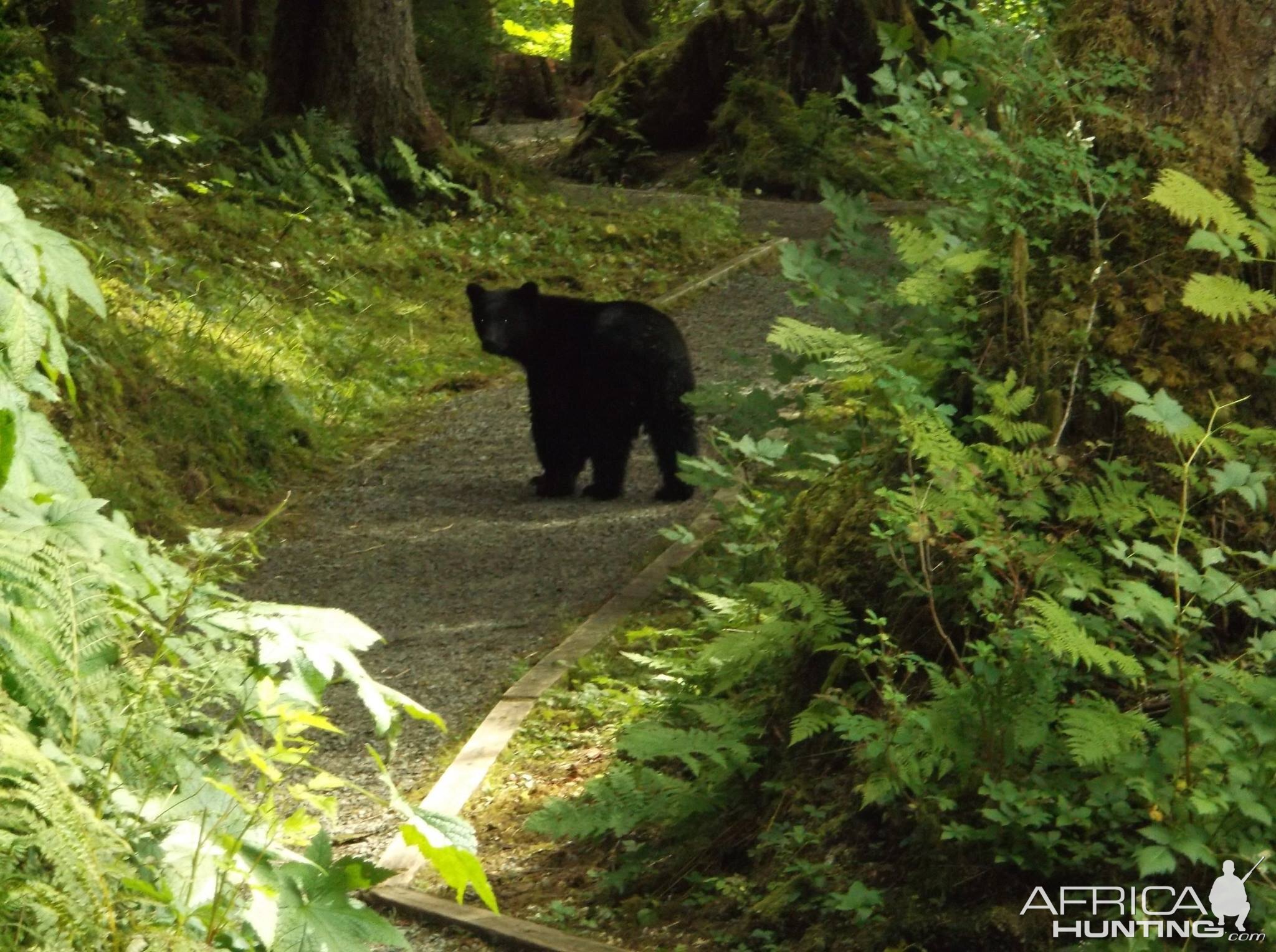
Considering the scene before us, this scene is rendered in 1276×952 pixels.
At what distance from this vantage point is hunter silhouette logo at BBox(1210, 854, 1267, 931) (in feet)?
11.2

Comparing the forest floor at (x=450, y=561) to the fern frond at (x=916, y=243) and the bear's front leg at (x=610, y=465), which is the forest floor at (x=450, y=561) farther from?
the fern frond at (x=916, y=243)

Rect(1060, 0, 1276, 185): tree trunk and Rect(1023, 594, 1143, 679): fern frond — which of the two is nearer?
Rect(1023, 594, 1143, 679): fern frond

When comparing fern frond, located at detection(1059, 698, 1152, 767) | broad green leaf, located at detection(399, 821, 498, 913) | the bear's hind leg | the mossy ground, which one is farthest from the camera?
the mossy ground

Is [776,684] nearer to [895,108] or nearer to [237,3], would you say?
[895,108]

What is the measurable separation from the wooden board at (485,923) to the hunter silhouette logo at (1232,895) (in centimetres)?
162

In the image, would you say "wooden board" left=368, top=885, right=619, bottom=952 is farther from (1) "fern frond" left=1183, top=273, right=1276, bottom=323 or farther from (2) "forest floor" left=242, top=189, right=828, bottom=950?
(1) "fern frond" left=1183, top=273, right=1276, bottom=323

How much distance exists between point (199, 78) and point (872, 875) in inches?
655

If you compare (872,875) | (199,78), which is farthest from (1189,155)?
(199,78)

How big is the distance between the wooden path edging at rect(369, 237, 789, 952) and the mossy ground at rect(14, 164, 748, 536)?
2.88 m

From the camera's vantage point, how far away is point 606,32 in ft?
99.6

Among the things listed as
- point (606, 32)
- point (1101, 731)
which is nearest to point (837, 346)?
point (1101, 731)

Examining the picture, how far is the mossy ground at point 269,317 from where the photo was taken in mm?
9383

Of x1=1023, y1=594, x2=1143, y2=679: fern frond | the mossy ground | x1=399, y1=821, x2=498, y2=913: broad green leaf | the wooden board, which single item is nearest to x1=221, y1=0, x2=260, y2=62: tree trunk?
the mossy ground

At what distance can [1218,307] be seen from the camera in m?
4.27
